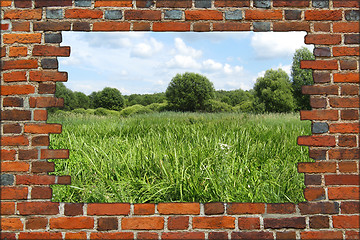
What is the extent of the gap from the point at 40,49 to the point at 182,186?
1.67 m

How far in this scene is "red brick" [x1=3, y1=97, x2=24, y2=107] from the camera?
2.39 m

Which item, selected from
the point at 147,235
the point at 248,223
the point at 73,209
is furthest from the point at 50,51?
the point at 248,223

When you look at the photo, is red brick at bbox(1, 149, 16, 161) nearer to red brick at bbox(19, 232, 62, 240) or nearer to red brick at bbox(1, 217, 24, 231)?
red brick at bbox(1, 217, 24, 231)

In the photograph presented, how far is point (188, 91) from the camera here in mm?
14758

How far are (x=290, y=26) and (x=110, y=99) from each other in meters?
14.7

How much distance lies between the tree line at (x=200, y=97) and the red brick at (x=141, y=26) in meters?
11.5

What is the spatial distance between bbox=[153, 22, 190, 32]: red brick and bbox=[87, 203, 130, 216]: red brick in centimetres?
137

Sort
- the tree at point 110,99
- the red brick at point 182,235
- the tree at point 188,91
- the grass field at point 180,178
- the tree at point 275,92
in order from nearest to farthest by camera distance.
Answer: the red brick at point 182,235 → the grass field at point 180,178 → the tree at point 188,91 → the tree at point 110,99 → the tree at point 275,92

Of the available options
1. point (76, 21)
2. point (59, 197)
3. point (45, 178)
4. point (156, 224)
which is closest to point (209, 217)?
point (156, 224)

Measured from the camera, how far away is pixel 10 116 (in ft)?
7.84

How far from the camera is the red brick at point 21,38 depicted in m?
2.41

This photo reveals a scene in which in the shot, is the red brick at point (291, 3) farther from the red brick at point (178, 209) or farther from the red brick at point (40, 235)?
the red brick at point (40, 235)

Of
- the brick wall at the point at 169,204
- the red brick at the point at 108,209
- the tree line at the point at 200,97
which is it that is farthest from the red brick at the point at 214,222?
the tree line at the point at 200,97

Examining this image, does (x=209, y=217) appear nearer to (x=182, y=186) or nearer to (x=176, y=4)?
(x=182, y=186)
